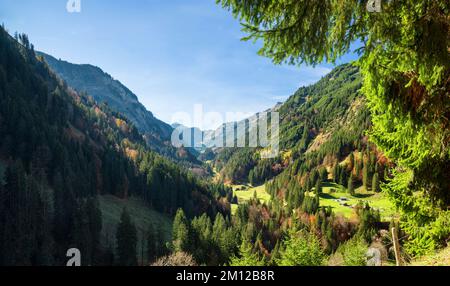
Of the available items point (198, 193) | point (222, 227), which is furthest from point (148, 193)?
point (222, 227)

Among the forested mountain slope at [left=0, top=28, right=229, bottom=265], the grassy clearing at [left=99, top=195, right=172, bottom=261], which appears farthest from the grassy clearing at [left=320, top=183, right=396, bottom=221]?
the grassy clearing at [left=99, top=195, right=172, bottom=261]

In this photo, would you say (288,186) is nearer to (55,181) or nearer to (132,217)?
(132,217)

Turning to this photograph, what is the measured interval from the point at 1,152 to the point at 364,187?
178m

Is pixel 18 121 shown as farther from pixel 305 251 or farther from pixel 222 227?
pixel 305 251

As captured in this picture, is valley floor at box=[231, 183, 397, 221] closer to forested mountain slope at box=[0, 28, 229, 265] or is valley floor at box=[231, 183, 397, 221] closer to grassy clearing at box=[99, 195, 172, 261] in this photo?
forested mountain slope at box=[0, 28, 229, 265]

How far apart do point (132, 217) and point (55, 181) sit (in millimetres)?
34036

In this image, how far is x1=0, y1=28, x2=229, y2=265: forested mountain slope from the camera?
8650cm

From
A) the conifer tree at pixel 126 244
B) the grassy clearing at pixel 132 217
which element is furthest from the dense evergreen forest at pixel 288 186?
the grassy clearing at pixel 132 217

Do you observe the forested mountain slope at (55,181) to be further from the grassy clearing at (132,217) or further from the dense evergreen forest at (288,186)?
the grassy clearing at (132,217)

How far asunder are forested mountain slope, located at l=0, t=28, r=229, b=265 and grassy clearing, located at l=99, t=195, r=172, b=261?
16.7 feet

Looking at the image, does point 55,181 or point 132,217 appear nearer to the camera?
point 55,181

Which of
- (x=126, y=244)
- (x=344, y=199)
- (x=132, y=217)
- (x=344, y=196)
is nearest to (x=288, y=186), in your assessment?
(x=344, y=196)

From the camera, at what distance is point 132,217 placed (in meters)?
134
